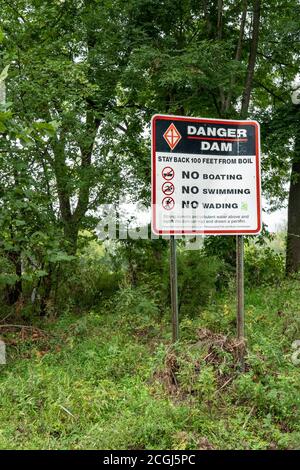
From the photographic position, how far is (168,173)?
5.31m

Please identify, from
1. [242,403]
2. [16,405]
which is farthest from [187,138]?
[16,405]

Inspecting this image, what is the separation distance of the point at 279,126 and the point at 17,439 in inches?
355

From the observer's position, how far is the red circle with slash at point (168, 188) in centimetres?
528

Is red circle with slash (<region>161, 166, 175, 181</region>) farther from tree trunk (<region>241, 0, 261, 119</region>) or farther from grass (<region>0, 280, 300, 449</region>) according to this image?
tree trunk (<region>241, 0, 261, 119</region>)

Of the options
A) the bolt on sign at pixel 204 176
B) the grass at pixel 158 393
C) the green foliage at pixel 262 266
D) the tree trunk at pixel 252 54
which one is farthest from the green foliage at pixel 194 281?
the tree trunk at pixel 252 54

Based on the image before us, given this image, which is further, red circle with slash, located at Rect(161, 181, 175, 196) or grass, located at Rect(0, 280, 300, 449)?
red circle with slash, located at Rect(161, 181, 175, 196)

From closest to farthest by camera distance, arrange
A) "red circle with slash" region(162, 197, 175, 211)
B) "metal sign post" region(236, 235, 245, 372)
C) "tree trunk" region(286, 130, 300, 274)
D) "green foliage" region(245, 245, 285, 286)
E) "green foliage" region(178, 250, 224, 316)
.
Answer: "metal sign post" region(236, 235, 245, 372), "red circle with slash" region(162, 197, 175, 211), "green foliage" region(178, 250, 224, 316), "green foliage" region(245, 245, 285, 286), "tree trunk" region(286, 130, 300, 274)

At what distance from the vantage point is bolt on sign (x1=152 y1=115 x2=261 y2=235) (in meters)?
5.29

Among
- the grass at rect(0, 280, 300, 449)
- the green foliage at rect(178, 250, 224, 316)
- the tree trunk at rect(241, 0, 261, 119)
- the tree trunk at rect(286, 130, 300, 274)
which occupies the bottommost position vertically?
the grass at rect(0, 280, 300, 449)

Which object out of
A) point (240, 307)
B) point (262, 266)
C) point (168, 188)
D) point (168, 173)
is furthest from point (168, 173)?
point (262, 266)

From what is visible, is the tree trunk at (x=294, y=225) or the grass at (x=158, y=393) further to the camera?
the tree trunk at (x=294, y=225)

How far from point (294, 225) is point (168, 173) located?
8.21 m

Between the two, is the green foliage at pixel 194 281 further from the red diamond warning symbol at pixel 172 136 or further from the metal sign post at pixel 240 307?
the red diamond warning symbol at pixel 172 136

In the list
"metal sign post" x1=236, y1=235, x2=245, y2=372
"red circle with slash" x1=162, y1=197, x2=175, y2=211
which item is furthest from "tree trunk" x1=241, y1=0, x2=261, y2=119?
"red circle with slash" x1=162, y1=197, x2=175, y2=211
